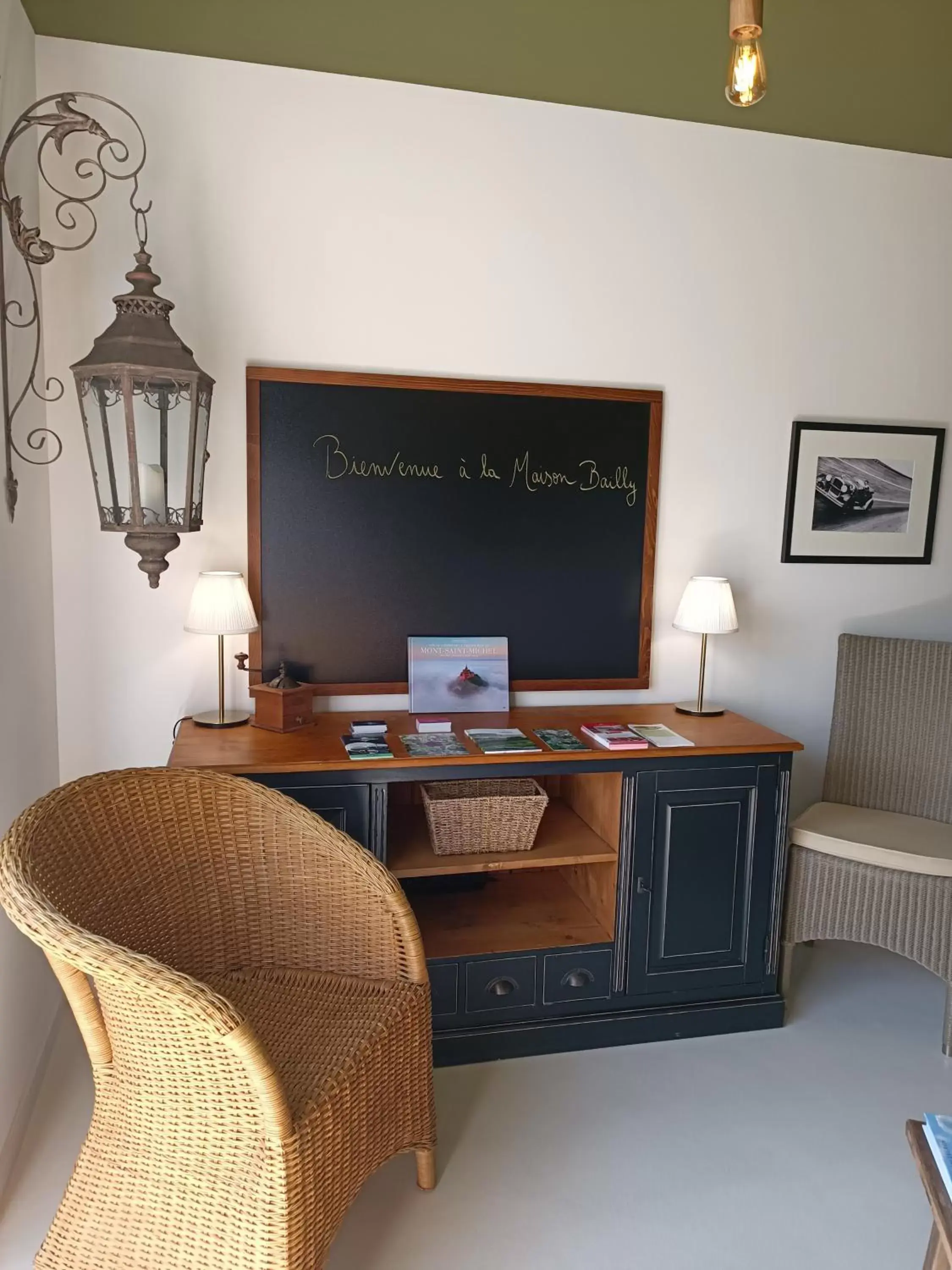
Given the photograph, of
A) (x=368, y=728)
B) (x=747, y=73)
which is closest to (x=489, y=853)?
(x=368, y=728)

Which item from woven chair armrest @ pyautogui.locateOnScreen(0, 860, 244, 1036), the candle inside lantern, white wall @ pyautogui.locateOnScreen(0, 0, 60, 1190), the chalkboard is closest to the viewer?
woven chair armrest @ pyautogui.locateOnScreen(0, 860, 244, 1036)

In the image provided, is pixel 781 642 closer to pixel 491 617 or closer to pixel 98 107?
pixel 491 617

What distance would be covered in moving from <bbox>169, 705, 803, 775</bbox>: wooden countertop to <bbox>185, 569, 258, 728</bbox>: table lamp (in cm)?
14

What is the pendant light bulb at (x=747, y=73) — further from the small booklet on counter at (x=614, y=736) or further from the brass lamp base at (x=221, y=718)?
the brass lamp base at (x=221, y=718)

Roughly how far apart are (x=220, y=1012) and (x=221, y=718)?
1128mm

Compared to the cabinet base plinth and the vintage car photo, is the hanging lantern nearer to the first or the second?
the cabinet base plinth

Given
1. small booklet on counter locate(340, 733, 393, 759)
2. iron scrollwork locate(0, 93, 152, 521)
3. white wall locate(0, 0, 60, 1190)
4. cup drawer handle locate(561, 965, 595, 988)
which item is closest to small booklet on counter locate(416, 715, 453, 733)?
small booklet on counter locate(340, 733, 393, 759)

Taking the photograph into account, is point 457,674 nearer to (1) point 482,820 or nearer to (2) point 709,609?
(1) point 482,820

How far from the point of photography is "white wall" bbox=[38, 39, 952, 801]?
229 centimetres

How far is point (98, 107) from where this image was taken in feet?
7.25

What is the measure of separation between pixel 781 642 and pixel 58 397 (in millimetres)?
2182

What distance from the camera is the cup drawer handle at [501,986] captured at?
2.22m

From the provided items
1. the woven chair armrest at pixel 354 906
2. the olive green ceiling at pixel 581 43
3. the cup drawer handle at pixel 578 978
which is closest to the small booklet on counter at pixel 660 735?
the cup drawer handle at pixel 578 978

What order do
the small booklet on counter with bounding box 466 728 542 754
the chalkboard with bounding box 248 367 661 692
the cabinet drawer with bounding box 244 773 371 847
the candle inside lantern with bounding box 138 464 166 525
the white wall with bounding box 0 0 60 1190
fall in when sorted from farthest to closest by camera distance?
the chalkboard with bounding box 248 367 661 692 < the small booklet on counter with bounding box 466 728 542 754 < the cabinet drawer with bounding box 244 773 371 847 < the candle inside lantern with bounding box 138 464 166 525 < the white wall with bounding box 0 0 60 1190
